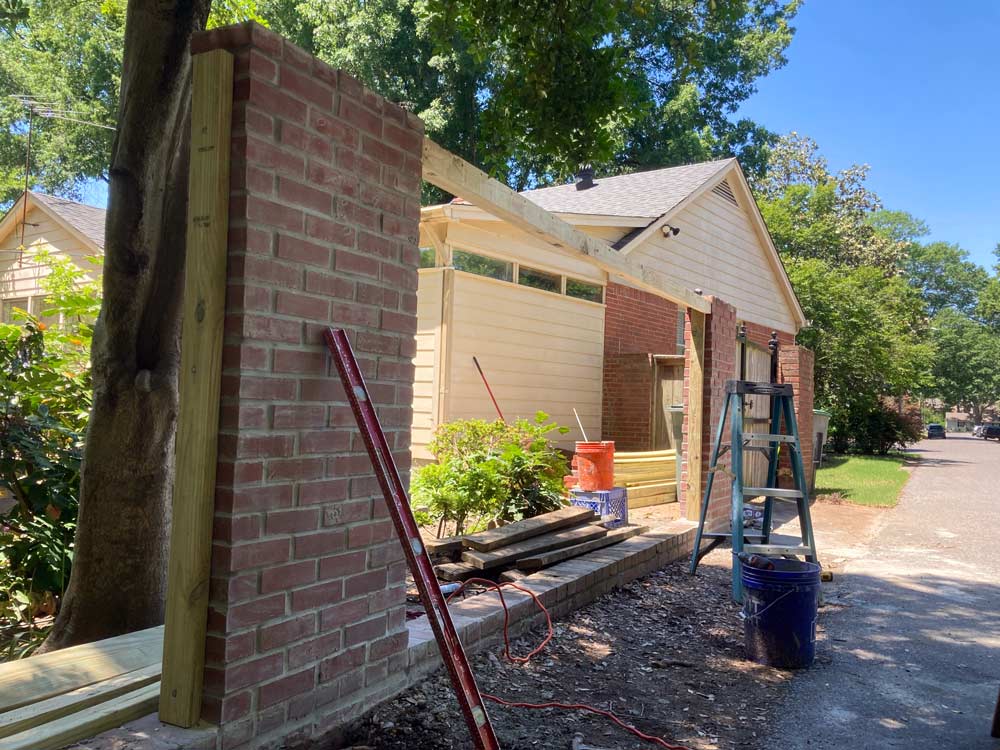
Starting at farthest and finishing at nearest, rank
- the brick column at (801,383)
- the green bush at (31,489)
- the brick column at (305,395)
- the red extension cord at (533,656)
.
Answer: the brick column at (801,383)
the green bush at (31,489)
the red extension cord at (533,656)
the brick column at (305,395)

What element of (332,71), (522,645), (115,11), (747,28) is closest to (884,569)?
(522,645)

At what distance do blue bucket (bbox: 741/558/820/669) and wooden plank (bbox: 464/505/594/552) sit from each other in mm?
1743

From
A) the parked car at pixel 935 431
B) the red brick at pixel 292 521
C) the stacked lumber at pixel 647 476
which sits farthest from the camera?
the parked car at pixel 935 431

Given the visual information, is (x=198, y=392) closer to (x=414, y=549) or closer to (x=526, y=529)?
(x=414, y=549)

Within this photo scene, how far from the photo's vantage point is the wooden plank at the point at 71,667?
7.82 ft

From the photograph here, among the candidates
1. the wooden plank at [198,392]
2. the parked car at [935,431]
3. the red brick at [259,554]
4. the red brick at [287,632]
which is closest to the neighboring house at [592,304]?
the red brick at [287,632]

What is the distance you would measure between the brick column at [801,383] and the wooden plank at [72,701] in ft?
35.8

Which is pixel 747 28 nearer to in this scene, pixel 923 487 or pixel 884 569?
pixel 923 487

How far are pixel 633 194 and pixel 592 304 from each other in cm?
320

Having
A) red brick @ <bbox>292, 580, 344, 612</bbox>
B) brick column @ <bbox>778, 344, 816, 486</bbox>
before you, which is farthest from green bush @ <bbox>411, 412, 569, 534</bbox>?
brick column @ <bbox>778, 344, 816, 486</bbox>

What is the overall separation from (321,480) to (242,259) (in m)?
0.87

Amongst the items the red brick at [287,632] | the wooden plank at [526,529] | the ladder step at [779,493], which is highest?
the ladder step at [779,493]

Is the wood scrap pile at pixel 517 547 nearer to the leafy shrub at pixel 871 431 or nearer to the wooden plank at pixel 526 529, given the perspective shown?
the wooden plank at pixel 526 529

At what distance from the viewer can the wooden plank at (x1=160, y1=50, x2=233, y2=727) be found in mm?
2412
